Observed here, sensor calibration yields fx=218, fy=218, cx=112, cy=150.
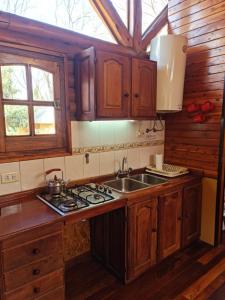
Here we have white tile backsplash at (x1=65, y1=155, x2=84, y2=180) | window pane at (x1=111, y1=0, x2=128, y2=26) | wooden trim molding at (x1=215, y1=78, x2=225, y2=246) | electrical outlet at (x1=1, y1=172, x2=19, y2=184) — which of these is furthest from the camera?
window pane at (x1=111, y1=0, x2=128, y2=26)

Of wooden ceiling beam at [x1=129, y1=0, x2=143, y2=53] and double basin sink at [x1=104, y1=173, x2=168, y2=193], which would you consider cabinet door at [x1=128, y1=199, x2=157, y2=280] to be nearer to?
double basin sink at [x1=104, y1=173, x2=168, y2=193]

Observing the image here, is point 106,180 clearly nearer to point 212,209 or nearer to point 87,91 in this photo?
point 87,91

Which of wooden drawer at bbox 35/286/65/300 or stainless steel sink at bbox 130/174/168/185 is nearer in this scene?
wooden drawer at bbox 35/286/65/300

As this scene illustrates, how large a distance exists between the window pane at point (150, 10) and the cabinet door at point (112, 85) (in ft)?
3.20

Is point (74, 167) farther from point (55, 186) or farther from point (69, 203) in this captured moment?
point (69, 203)

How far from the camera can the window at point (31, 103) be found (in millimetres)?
1719

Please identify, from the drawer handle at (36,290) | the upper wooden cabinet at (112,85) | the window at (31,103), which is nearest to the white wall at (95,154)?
the window at (31,103)

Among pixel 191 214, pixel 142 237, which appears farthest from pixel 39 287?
pixel 191 214

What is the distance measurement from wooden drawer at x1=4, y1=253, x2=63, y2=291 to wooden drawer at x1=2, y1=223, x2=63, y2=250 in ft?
0.56

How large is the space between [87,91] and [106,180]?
3.07ft

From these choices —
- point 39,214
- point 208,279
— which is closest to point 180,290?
point 208,279

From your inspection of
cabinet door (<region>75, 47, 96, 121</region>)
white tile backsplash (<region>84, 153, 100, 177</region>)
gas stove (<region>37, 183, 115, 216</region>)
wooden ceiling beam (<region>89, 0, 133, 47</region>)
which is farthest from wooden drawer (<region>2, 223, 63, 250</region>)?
wooden ceiling beam (<region>89, 0, 133, 47</region>)

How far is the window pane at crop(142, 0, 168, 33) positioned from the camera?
259 cm

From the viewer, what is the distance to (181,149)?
271 cm
